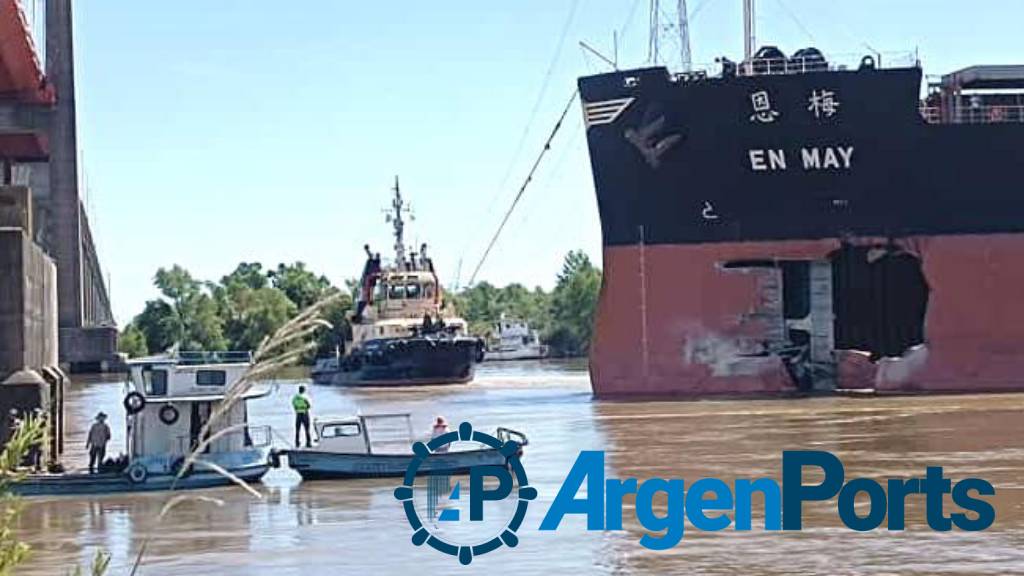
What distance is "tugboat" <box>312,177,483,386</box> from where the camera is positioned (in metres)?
47.5

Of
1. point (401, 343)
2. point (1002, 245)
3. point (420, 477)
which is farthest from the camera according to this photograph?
point (401, 343)

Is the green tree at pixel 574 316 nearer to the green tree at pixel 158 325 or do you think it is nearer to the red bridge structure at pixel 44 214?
the green tree at pixel 158 325

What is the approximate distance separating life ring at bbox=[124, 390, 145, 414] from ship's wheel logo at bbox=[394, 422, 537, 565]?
3.06 meters

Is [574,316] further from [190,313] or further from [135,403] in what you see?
[135,403]

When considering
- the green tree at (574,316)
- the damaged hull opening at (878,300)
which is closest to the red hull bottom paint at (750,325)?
the damaged hull opening at (878,300)

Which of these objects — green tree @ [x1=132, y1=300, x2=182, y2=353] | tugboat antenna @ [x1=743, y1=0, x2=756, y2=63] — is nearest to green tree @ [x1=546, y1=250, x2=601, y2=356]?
green tree @ [x1=132, y1=300, x2=182, y2=353]

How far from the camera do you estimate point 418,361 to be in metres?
47.4

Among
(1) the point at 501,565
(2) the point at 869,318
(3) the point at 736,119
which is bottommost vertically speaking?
(1) the point at 501,565

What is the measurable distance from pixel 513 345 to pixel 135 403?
260 ft

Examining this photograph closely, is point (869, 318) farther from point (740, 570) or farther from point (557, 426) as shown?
point (740, 570)

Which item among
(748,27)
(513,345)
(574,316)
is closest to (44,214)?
(748,27)

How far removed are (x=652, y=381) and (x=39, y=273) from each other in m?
11.7

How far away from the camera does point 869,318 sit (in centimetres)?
2916

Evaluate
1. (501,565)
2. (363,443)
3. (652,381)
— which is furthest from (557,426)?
(501,565)
